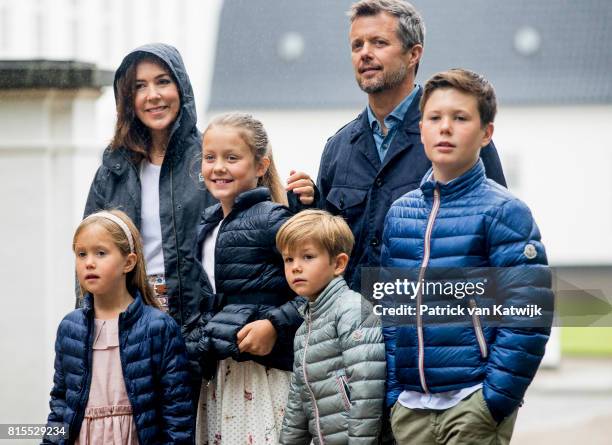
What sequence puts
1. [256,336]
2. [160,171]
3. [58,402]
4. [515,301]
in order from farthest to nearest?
[160,171] → [58,402] → [256,336] → [515,301]

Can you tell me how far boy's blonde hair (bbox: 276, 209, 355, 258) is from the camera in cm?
342

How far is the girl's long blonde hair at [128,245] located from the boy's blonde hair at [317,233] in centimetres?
47

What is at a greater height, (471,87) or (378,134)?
(471,87)

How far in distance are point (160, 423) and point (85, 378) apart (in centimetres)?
25

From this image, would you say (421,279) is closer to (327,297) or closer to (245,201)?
(327,297)

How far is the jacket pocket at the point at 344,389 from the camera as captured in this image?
3.30 metres

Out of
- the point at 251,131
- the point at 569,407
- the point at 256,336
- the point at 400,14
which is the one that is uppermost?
the point at 400,14

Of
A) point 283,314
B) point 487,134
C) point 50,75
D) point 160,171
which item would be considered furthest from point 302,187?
point 50,75

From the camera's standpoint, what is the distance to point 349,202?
3.67m

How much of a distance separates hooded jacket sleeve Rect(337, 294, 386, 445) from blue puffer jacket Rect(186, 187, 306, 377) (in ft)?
0.87

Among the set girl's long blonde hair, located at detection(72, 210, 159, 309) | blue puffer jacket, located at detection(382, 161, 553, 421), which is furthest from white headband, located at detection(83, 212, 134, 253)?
blue puffer jacket, located at detection(382, 161, 553, 421)

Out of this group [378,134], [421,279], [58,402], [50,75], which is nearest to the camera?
[421,279]

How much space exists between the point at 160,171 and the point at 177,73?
319mm

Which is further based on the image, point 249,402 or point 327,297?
point 249,402
